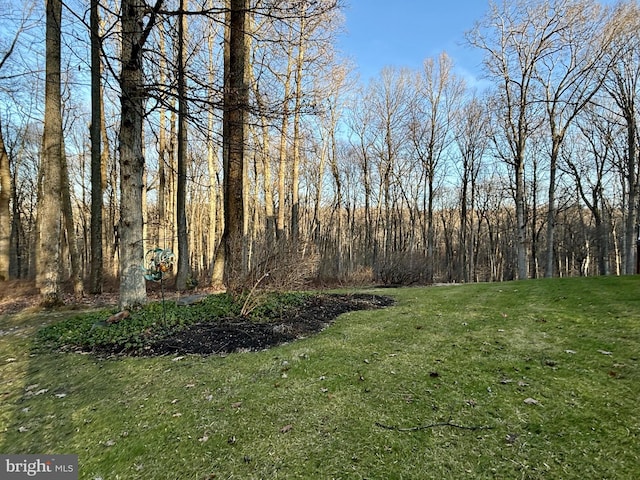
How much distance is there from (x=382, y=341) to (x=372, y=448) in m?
2.14

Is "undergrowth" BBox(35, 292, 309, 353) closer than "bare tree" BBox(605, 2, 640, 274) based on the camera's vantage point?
Yes

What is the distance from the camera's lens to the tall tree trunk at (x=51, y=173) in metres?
7.02

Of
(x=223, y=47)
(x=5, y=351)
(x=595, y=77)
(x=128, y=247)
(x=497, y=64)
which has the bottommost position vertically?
(x=5, y=351)

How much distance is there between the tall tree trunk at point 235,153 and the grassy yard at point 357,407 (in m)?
2.26

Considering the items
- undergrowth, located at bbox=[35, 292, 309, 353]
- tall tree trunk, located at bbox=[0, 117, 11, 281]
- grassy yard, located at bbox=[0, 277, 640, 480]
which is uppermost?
tall tree trunk, located at bbox=[0, 117, 11, 281]

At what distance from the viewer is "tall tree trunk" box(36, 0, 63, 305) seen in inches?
277

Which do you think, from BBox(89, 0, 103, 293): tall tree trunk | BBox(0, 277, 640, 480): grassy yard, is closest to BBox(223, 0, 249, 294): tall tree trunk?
BBox(0, 277, 640, 480): grassy yard

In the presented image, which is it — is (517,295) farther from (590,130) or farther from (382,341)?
Result: (590,130)

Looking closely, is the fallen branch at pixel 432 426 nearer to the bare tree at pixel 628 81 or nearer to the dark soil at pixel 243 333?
the dark soil at pixel 243 333

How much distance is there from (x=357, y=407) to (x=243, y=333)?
2420 mm

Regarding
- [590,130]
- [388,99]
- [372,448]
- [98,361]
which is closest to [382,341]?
[372,448]

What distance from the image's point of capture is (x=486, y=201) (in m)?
28.3

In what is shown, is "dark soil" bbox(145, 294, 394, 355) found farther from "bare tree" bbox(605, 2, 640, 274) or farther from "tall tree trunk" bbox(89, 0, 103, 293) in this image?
"bare tree" bbox(605, 2, 640, 274)

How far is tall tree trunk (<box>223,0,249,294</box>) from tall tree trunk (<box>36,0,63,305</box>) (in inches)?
149
